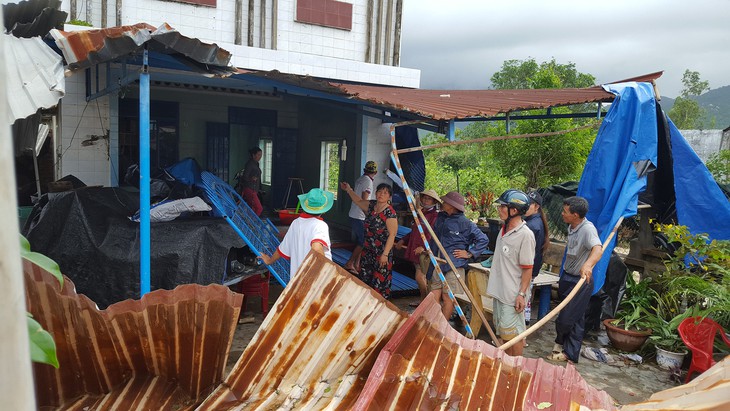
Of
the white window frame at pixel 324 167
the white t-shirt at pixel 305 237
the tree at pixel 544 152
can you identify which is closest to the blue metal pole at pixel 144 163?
the white t-shirt at pixel 305 237

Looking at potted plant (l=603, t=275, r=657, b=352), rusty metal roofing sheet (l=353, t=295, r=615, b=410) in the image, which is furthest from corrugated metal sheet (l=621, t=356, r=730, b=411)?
potted plant (l=603, t=275, r=657, b=352)

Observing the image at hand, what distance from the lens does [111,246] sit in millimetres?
5152

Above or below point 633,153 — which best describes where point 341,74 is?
above

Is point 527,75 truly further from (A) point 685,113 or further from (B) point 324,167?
(B) point 324,167

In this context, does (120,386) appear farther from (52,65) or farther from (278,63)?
(278,63)

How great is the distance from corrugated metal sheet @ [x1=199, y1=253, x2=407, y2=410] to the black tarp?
304cm

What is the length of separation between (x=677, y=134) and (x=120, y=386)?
6.26 m

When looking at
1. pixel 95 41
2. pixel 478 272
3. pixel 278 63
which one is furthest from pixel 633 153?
pixel 278 63

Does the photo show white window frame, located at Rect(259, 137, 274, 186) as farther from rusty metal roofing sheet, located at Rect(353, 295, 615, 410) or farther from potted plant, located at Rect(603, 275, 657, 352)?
A: rusty metal roofing sheet, located at Rect(353, 295, 615, 410)

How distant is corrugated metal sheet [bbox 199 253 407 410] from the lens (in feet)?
8.07

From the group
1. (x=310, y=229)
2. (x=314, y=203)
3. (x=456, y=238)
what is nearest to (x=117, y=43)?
(x=314, y=203)

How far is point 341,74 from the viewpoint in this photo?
9.66 m

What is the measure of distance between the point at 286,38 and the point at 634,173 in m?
7.13

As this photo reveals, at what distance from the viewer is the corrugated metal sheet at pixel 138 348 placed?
2400mm
